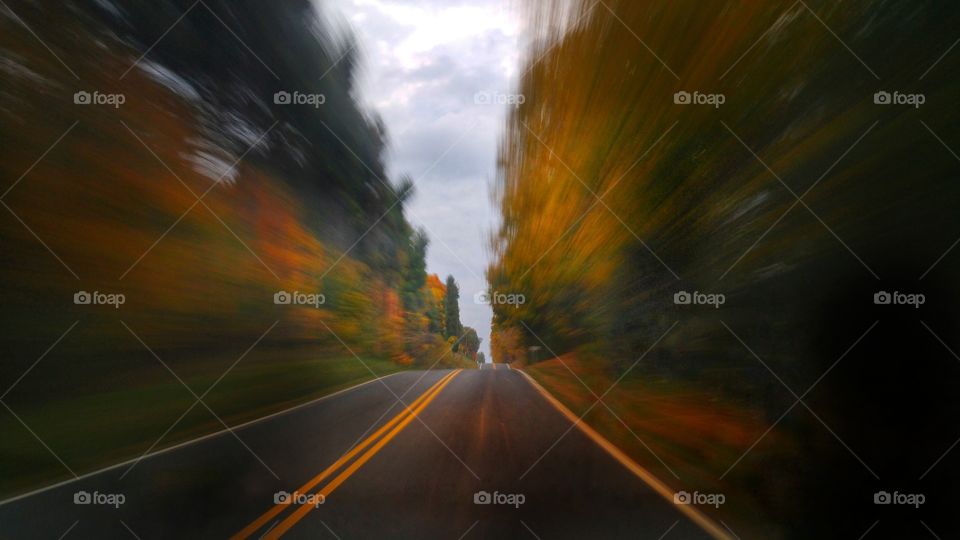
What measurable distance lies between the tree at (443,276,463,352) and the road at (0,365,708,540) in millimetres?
2250

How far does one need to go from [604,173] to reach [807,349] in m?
3.20

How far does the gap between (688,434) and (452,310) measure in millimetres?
4740

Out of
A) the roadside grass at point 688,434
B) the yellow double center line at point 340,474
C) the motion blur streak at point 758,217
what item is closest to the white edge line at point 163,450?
the yellow double center line at point 340,474

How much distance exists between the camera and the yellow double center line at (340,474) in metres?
3.27

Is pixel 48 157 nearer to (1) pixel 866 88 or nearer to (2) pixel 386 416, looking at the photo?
(2) pixel 386 416

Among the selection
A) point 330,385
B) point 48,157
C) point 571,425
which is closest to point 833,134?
point 571,425

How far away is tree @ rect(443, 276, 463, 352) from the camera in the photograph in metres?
7.87

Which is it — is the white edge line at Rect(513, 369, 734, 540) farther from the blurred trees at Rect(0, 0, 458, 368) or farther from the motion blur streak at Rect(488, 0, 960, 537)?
the blurred trees at Rect(0, 0, 458, 368)

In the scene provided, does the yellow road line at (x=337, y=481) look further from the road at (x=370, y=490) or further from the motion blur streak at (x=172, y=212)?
the motion blur streak at (x=172, y=212)

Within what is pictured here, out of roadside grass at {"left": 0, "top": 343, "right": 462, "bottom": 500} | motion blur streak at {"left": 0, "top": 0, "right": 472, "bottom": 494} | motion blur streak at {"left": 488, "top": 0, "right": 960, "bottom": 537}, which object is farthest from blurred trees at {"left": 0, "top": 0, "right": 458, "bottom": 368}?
motion blur streak at {"left": 488, "top": 0, "right": 960, "bottom": 537}

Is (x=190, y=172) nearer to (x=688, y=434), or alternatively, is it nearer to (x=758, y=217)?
(x=758, y=217)

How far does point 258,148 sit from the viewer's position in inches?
289

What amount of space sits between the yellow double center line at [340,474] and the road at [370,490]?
1 centimetres

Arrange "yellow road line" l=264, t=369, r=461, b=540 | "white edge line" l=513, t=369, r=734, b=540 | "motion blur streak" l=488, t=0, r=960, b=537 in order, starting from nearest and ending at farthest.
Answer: "yellow road line" l=264, t=369, r=461, b=540, "white edge line" l=513, t=369, r=734, b=540, "motion blur streak" l=488, t=0, r=960, b=537
